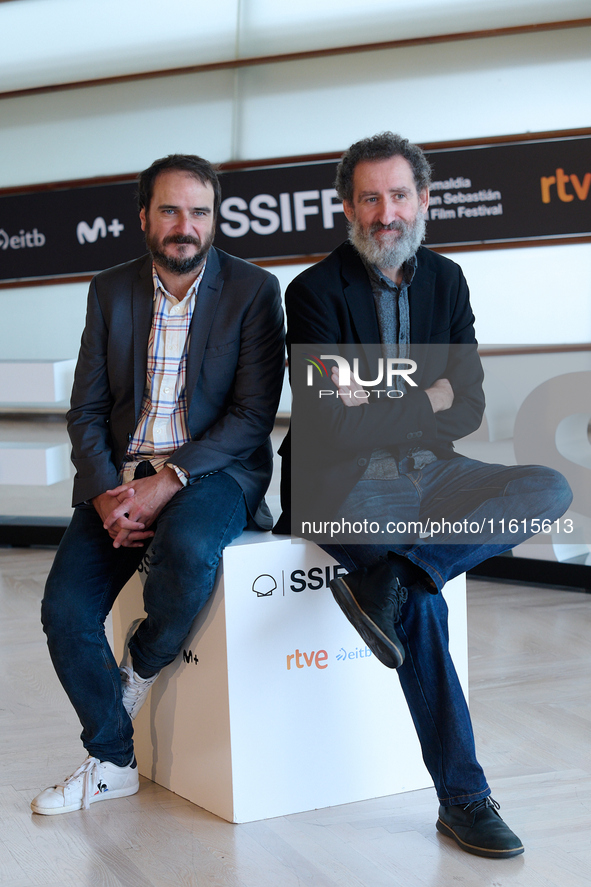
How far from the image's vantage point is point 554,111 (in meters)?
4.14

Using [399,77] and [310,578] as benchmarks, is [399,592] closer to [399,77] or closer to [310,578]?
[310,578]

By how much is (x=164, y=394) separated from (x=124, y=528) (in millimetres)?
373

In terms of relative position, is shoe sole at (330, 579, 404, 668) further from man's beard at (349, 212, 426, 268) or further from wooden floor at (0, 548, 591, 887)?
man's beard at (349, 212, 426, 268)

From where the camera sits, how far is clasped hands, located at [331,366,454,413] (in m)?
Answer: 2.30

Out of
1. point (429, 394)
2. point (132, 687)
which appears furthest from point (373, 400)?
point (132, 687)

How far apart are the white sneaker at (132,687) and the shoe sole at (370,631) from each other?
622 mm

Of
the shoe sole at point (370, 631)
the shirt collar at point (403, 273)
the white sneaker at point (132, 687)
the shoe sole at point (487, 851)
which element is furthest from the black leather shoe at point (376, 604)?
the shirt collar at point (403, 273)

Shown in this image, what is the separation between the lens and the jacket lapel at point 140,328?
248 cm

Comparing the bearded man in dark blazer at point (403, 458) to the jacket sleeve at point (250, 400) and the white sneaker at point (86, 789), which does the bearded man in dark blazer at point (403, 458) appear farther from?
the white sneaker at point (86, 789)

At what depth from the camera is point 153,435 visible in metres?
2.47

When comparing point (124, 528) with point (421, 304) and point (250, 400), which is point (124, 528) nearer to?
point (250, 400)

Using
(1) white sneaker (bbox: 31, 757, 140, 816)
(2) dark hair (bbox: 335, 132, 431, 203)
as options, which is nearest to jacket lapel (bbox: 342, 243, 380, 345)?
(2) dark hair (bbox: 335, 132, 431, 203)

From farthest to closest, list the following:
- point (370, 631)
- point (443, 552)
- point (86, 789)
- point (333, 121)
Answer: point (333, 121) < point (86, 789) < point (443, 552) < point (370, 631)

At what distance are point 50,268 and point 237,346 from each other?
2.88 m
